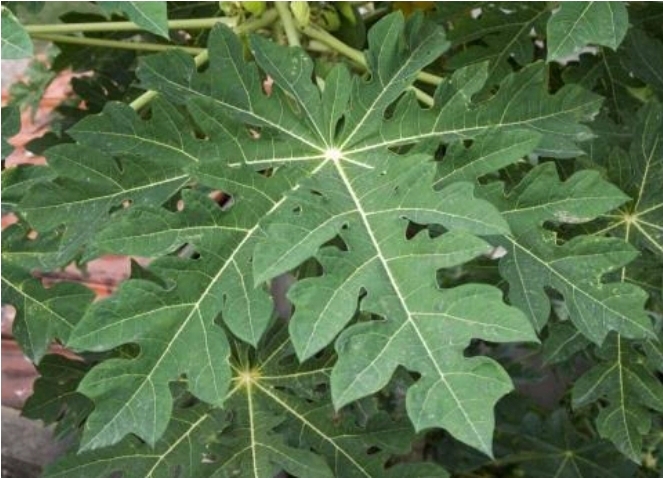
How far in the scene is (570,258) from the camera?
1139 millimetres

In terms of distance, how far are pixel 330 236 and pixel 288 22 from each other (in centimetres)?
42

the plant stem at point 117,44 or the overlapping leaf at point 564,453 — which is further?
→ the overlapping leaf at point 564,453

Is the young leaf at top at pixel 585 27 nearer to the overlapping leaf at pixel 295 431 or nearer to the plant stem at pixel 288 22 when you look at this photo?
the plant stem at pixel 288 22

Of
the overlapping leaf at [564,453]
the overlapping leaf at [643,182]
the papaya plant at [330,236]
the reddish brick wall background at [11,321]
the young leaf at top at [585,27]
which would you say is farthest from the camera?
the reddish brick wall background at [11,321]

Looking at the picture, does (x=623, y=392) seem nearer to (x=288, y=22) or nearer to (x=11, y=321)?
(x=288, y=22)

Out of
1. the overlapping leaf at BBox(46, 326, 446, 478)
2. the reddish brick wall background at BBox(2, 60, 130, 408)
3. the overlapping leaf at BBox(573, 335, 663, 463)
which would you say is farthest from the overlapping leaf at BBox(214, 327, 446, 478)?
the reddish brick wall background at BBox(2, 60, 130, 408)

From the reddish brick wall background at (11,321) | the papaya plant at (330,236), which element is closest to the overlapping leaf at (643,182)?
the papaya plant at (330,236)

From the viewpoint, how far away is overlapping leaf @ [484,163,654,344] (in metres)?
1.12

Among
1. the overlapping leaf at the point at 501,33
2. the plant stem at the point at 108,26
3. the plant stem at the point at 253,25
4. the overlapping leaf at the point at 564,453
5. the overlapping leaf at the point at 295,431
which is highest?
the plant stem at the point at 108,26

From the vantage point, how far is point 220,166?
111cm

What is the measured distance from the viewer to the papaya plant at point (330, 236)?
100cm

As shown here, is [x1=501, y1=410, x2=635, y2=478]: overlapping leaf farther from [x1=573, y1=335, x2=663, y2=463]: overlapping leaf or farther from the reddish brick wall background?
the reddish brick wall background

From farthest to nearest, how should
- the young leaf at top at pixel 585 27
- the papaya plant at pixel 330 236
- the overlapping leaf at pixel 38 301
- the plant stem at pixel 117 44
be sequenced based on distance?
the plant stem at pixel 117 44
the overlapping leaf at pixel 38 301
the young leaf at top at pixel 585 27
the papaya plant at pixel 330 236

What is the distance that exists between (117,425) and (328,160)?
361 millimetres
